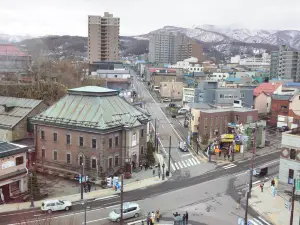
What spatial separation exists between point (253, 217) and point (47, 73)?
68.7 m

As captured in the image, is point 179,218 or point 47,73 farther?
point 47,73

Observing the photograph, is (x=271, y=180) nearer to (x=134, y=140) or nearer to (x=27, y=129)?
(x=134, y=140)

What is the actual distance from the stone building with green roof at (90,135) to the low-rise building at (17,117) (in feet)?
12.7

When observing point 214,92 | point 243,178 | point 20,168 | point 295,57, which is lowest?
point 243,178

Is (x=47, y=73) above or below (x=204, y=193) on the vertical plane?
above

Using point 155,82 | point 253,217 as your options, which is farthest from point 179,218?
point 155,82

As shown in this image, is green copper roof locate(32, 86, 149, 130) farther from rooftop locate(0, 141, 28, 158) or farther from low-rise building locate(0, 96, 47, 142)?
rooftop locate(0, 141, 28, 158)

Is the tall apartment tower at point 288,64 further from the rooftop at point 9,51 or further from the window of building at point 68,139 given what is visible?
the window of building at point 68,139

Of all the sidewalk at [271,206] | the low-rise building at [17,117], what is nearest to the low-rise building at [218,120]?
the sidewalk at [271,206]

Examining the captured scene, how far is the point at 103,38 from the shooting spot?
497 ft

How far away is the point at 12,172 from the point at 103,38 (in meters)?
123

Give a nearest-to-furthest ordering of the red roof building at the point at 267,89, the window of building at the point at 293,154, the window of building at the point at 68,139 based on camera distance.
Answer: the window of building at the point at 293,154 → the window of building at the point at 68,139 → the red roof building at the point at 267,89

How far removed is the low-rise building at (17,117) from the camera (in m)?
47.9

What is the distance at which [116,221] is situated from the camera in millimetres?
30094
